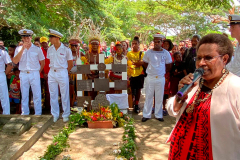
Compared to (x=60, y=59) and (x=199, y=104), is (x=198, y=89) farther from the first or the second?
(x=60, y=59)

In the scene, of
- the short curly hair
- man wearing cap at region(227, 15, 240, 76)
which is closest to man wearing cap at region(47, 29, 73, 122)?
man wearing cap at region(227, 15, 240, 76)

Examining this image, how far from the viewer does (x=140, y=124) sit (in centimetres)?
548

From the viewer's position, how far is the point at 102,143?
3947mm

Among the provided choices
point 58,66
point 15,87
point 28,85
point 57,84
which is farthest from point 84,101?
point 15,87

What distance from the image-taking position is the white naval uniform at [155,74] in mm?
5430

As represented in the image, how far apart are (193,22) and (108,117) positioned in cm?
2516

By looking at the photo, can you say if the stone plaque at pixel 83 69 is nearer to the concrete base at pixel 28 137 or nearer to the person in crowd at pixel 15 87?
the concrete base at pixel 28 137

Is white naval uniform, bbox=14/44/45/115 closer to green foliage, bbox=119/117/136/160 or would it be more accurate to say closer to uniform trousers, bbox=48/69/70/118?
uniform trousers, bbox=48/69/70/118

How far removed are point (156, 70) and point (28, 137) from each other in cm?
308

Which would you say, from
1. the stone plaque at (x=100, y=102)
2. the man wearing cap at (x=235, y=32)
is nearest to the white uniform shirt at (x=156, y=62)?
the stone plaque at (x=100, y=102)

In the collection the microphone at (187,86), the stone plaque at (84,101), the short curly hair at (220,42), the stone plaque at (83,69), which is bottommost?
the stone plaque at (84,101)

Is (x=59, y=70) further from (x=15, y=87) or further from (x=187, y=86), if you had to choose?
(x=187, y=86)

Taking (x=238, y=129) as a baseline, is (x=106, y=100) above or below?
below

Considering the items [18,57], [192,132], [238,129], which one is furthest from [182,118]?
[18,57]
